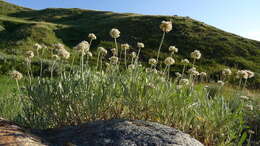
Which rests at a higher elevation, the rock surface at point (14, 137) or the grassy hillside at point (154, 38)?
the rock surface at point (14, 137)

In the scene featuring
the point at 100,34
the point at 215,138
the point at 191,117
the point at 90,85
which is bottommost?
the point at 100,34

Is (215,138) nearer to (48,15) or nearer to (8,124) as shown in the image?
(8,124)

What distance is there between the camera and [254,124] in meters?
5.82

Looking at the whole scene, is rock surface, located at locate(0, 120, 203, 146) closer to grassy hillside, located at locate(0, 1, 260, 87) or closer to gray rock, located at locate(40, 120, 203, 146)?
gray rock, located at locate(40, 120, 203, 146)

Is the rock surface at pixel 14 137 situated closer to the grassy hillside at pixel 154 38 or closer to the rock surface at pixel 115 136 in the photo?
the rock surface at pixel 115 136

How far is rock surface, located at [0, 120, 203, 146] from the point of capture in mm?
2311

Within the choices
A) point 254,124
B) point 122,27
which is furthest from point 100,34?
point 254,124

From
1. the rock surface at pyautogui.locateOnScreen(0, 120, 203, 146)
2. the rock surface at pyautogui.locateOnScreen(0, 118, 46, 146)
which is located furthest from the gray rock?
the rock surface at pyautogui.locateOnScreen(0, 118, 46, 146)

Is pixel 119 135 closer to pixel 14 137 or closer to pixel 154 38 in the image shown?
pixel 14 137

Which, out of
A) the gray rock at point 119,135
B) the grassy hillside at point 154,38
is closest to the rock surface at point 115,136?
the gray rock at point 119,135

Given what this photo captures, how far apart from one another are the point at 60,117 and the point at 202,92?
1.62m

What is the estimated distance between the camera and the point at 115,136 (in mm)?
2387

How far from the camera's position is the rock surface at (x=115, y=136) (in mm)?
2311

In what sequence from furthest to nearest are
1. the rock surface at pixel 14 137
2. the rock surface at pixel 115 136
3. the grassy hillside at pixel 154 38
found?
1. the grassy hillside at pixel 154 38
2. the rock surface at pixel 115 136
3. the rock surface at pixel 14 137
